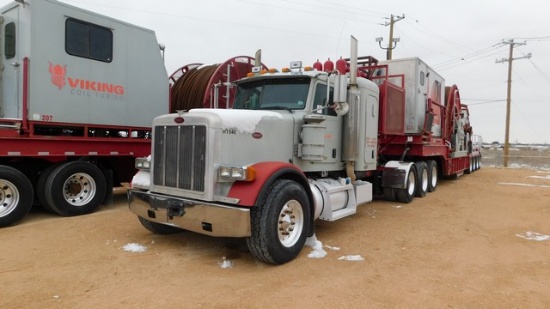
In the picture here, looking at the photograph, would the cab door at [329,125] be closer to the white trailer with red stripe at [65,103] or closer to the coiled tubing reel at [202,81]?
the coiled tubing reel at [202,81]

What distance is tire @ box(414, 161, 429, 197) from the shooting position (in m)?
10.0

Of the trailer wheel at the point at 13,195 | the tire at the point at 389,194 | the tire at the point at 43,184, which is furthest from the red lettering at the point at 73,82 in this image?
the tire at the point at 389,194

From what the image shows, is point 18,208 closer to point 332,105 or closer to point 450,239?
point 332,105

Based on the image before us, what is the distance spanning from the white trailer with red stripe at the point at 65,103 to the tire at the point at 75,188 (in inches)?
Result: 0.7

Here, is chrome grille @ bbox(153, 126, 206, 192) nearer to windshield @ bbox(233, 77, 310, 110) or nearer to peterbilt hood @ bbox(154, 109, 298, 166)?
peterbilt hood @ bbox(154, 109, 298, 166)

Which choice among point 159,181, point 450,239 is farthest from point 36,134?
point 450,239

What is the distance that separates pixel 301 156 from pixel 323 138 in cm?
43

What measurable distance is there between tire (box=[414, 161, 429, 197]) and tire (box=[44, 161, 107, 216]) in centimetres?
758

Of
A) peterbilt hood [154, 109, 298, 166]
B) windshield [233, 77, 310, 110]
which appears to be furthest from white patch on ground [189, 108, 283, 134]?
windshield [233, 77, 310, 110]

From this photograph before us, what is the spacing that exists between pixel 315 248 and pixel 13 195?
495cm

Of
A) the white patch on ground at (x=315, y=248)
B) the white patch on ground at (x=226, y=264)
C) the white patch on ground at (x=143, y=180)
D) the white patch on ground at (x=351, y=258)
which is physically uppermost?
the white patch on ground at (x=143, y=180)

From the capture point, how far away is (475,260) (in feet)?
16.0

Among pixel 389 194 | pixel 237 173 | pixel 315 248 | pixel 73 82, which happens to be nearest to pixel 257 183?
pixel 237 173

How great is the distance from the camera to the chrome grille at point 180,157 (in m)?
4.41
